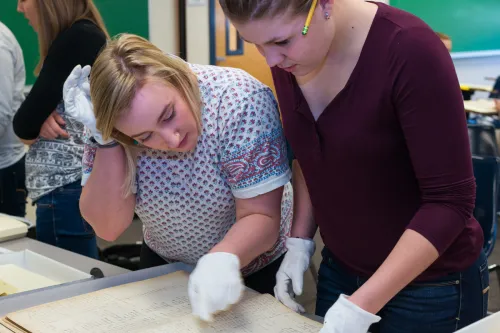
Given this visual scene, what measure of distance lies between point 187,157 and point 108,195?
19 cm

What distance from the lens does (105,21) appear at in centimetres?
372

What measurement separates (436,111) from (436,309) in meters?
0.37

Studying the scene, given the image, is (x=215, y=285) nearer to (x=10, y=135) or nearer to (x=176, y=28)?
(x=10, y=135)

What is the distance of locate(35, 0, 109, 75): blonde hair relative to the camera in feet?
5.64

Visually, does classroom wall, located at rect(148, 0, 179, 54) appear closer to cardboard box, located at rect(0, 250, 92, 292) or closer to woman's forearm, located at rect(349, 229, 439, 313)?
cardboard box, located at rect(0, 250, 92, 292)

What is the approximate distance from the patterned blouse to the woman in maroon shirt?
53 mm

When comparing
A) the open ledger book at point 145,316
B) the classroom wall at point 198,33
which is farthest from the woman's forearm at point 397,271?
the classroom wall at point 198,33

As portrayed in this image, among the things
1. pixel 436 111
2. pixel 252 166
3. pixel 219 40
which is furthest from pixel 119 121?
pixel 219 40

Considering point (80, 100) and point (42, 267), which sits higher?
point (80, 100)

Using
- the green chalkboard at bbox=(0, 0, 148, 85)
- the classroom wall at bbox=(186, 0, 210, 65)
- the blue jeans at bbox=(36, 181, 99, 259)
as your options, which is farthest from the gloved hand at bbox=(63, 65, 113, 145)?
the classroom wall at bbox=(186, 0, 210, 65)

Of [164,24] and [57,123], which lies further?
[164,24]

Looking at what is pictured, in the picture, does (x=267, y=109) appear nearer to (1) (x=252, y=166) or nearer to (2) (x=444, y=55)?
(1) (x=252, y=166)

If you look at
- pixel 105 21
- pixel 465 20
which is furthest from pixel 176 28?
pixel 465 20

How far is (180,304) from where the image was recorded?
1.06 metres
